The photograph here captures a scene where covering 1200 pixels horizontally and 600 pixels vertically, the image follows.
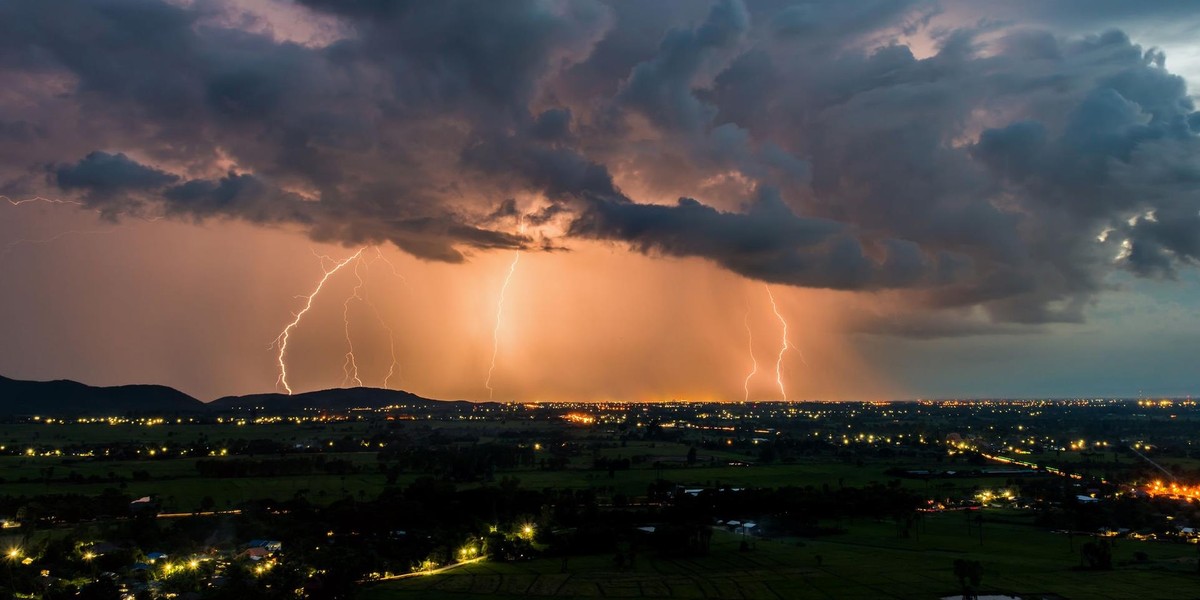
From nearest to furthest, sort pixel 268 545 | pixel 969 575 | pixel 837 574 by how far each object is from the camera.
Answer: pixel 969 575
pixel 837 574
pixel 268 545

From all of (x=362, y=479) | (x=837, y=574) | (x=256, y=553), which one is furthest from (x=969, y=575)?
(x=362, y=479)

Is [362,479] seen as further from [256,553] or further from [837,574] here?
→ [837,574]

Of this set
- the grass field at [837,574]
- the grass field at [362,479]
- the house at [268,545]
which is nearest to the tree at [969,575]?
the grass field at [837,574]

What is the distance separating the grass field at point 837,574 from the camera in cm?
6756

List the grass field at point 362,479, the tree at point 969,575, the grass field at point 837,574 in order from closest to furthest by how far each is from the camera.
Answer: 1. the tree at point 969,575
2. the grass field at point 837,574
3. the grass field at point 362,479

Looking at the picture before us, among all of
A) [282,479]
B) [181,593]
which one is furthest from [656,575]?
[282,479]

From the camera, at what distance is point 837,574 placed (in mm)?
74188

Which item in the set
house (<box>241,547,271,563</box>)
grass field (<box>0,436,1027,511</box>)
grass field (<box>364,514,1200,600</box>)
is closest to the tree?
grass field (<box>364,514,1200,600</box>)

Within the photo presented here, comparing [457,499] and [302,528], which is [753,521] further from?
[302,528]

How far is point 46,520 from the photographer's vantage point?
9344 centimetres

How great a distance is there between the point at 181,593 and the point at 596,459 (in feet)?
357

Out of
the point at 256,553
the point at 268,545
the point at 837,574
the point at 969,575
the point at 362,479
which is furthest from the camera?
the point at 362,479

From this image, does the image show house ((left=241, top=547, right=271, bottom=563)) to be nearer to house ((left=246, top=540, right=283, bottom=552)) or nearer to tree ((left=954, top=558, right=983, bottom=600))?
house ((left=246, top=540, right=283, bottom=552))

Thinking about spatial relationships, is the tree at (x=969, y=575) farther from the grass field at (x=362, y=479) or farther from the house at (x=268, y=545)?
the grass field at (x=362, y=479)
